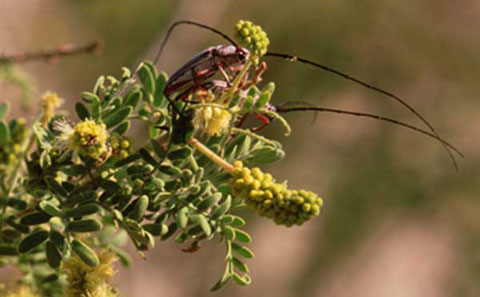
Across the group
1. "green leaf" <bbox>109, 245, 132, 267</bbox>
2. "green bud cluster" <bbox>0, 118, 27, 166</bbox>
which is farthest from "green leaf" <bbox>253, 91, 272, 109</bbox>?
"green bud cluster" <bbox>0, 118, 27, 166</bbox>

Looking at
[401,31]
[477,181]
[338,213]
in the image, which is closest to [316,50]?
[401,31]

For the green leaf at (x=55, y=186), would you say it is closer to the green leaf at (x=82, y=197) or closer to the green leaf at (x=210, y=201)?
the green leaf at (x=82, y=197)

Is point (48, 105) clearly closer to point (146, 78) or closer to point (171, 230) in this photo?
point (146, 78)

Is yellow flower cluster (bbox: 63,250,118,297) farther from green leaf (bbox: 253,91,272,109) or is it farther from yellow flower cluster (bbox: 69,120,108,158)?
green leaf (bbox: 253,91,272,109)

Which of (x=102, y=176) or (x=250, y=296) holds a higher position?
(x=102, y=176)

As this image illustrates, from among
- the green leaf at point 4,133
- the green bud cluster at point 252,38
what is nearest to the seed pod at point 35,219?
the green leaf at point 4,133

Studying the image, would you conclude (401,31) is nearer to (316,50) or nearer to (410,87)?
(410,87)
